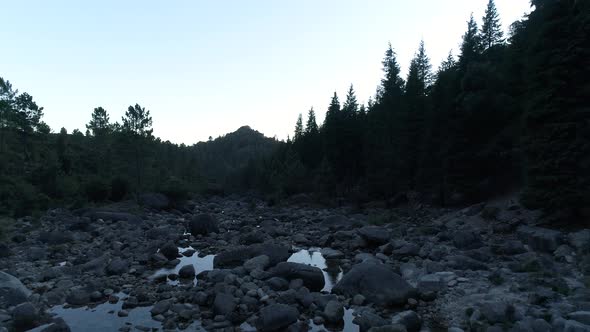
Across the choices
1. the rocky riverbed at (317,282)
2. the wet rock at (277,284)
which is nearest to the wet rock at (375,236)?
the rocky riverbed at (317,282)

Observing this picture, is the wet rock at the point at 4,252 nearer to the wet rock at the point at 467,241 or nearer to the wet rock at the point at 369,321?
the wet rock at the point at 369,321

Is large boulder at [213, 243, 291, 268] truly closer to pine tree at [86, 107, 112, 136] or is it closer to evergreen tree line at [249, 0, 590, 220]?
evergreen tree line at [249, 0, 590, 220]

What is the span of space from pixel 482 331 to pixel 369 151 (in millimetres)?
33081

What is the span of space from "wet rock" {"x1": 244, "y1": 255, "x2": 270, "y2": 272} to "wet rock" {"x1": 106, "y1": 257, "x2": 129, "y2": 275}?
547 cm

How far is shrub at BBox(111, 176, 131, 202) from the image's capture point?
39.7 metres

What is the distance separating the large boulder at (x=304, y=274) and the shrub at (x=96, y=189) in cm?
3086

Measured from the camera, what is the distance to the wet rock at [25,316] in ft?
31.5

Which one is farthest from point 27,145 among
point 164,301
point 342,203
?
point 164,301

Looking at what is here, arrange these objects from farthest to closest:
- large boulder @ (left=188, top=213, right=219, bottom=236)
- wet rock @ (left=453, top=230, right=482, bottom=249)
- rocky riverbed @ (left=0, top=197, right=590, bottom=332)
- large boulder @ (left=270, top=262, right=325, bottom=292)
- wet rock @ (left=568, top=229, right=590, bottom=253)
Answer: large boulder @ (left=188, top=213, right=219, bottom=236)
wet rock @ (left=453, top=230, right=482, bottom=249)
large boulder @ (left=270, top=262, right=325, bottom=292)
wet rock @ (left=568, top=229, right=590, bottom=253)
rocky riverbed @ (left=0, top=197, right=590, bottom=332)

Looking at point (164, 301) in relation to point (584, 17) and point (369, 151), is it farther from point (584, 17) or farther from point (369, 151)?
point (369, 151)

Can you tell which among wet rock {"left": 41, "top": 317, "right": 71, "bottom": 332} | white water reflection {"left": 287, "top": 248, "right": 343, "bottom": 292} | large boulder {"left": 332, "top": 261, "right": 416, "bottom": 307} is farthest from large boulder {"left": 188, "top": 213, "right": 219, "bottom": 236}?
wet rock {"left": 41, "top": 317, "right": 71, "bottom": 332}

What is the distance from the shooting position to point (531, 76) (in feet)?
58.5

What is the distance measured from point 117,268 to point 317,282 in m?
9.02

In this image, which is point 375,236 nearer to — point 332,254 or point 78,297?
point 332,254
